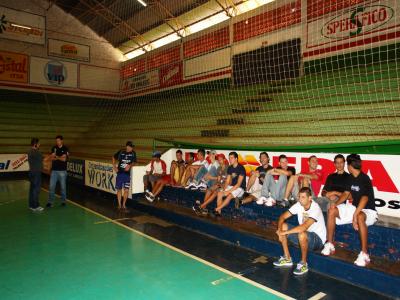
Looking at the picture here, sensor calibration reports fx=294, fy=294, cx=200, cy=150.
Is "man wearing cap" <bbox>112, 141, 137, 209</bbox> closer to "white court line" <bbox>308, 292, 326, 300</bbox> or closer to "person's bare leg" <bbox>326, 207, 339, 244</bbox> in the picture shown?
"person's bare leg" <bbox>326, 207, 339, 244</bbox>

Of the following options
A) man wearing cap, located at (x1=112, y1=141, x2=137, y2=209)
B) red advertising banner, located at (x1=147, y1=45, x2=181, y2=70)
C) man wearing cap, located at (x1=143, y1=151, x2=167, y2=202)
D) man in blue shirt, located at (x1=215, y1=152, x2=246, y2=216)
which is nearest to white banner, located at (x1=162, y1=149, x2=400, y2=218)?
man in blue shirt, located at (x1=215, y1=152, x2=246, y2=216)

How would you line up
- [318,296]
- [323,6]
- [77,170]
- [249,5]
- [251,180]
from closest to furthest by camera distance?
1. [318,296]
2. [251,180]
3. [323,6]
4. [249,5]
5. [77,170]

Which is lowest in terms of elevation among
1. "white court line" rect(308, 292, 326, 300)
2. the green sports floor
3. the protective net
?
"white court line" rect(308, 292, 326, 300)

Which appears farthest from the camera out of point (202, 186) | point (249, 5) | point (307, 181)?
point (249, 5)

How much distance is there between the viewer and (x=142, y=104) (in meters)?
16.4

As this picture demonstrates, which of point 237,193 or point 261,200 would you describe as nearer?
point 261,200

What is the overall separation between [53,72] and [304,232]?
46.9ft

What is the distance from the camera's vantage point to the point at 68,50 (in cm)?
1496

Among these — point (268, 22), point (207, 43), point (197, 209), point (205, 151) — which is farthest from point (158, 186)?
point (207, 43)

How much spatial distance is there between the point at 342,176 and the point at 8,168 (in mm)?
13802

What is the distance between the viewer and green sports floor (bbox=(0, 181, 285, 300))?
3.45 m

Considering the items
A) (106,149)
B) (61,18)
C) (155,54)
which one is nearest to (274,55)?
(155,54)

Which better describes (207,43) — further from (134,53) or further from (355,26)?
(134,53)

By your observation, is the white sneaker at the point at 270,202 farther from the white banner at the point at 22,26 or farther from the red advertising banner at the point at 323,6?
the white banner at the point at 22,26
